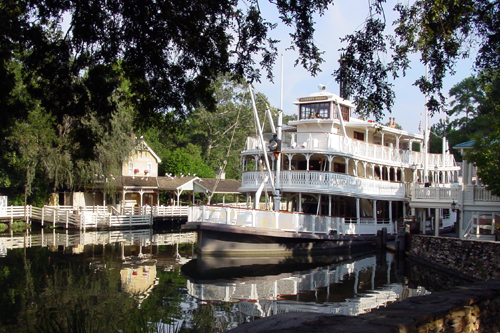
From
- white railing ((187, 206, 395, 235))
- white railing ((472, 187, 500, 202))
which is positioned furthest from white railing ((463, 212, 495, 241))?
white railing ((187, 206, 395, 235))

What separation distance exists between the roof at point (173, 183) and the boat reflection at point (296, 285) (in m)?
22.8

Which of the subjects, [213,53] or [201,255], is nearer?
[213,53]

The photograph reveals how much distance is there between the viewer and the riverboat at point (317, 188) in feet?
75.3

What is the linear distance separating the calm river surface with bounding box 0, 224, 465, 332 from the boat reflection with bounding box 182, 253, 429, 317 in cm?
3

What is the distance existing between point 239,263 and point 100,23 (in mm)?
13794

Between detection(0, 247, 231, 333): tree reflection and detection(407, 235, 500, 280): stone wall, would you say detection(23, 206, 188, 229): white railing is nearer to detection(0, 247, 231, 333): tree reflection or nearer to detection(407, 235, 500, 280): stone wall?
detection(0, 247, 231, 333): tree reflection

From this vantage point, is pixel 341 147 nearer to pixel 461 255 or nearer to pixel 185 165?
pixel 461 255

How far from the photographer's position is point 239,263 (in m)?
21.7

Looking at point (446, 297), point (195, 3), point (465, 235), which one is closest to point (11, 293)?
point (195, 3)

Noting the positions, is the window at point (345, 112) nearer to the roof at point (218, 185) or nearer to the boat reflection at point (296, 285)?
the boat reflection at point (296, 285)

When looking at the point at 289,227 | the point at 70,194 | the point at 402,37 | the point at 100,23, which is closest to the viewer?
the point at 100,23

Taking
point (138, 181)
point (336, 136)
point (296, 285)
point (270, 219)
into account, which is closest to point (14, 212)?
point (138, 181)

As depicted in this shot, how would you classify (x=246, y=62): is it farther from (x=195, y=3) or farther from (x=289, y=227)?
(x=289, y=227)

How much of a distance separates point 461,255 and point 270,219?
867 cm
